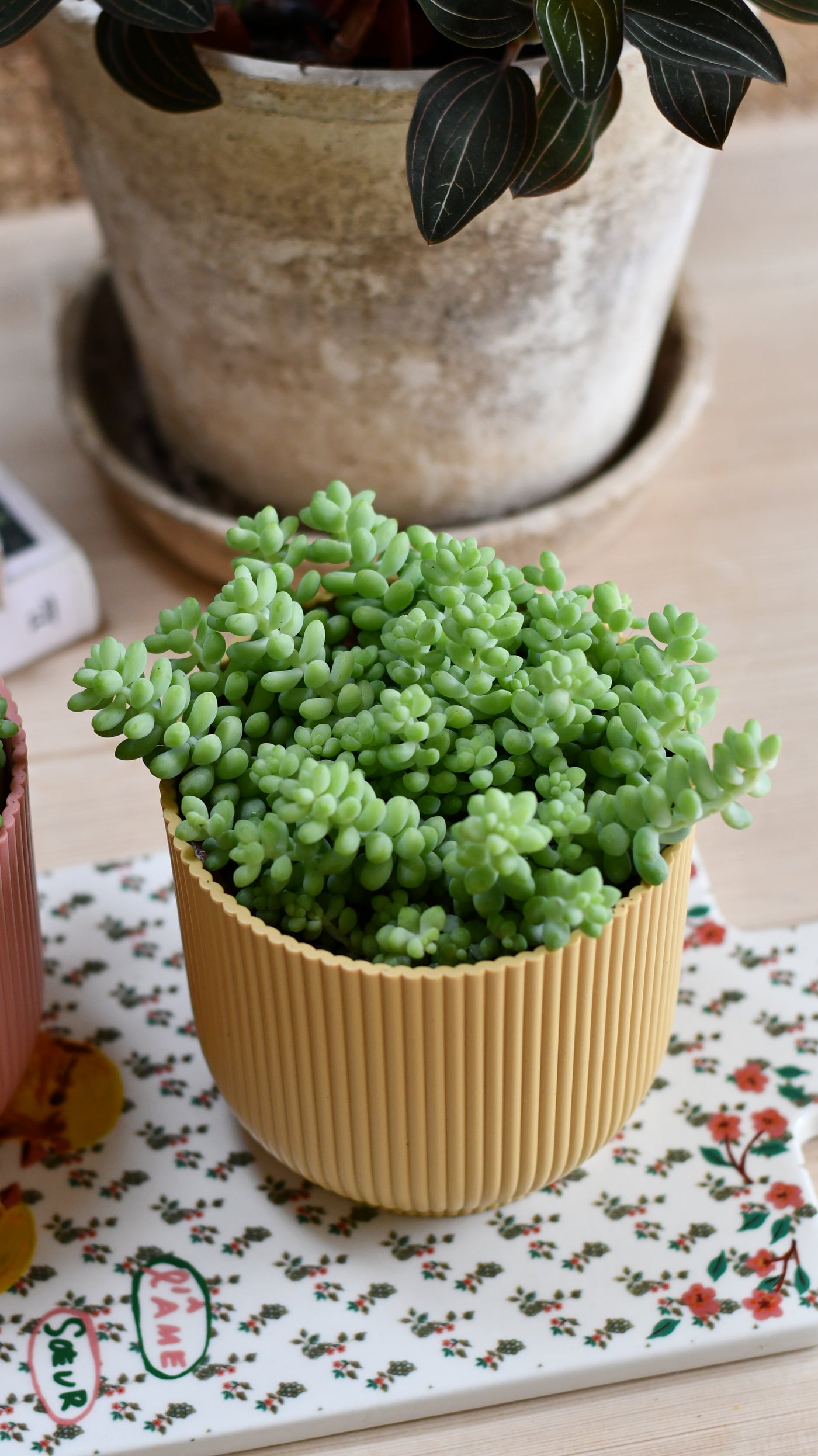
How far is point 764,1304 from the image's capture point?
0.46 meters

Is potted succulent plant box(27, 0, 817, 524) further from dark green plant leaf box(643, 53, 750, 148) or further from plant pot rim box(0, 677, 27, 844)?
plant pot rim box(0, 677, 27, 844)

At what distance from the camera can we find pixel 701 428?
85 centimetres

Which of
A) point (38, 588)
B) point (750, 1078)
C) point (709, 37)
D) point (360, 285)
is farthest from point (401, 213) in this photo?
point (750, 1078)

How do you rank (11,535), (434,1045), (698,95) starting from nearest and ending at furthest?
(434,1045)
(698,95)
(11,535)

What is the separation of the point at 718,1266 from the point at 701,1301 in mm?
15

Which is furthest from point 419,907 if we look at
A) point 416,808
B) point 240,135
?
point 240,135

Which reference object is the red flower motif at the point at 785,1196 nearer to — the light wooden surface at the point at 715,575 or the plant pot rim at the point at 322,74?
the light wooden surface at the point at 715,575

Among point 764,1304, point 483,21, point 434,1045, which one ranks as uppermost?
point 483,21

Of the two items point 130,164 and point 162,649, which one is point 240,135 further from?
point 162,649

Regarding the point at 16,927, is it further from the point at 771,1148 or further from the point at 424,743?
the point at 771,1148

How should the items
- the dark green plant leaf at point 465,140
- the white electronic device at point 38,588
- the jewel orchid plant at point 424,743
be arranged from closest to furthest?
the jewel orchid plant at point 424,743 → the dark green plant leaf at point 465,140 → the white electronic device at point 38,588

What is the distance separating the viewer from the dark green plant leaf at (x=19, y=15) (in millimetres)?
484

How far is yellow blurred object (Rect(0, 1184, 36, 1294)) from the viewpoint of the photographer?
1.58 ft

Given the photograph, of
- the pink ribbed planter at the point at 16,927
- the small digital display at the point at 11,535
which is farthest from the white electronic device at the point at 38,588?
the pink ribbed planter at the point at 16,927
